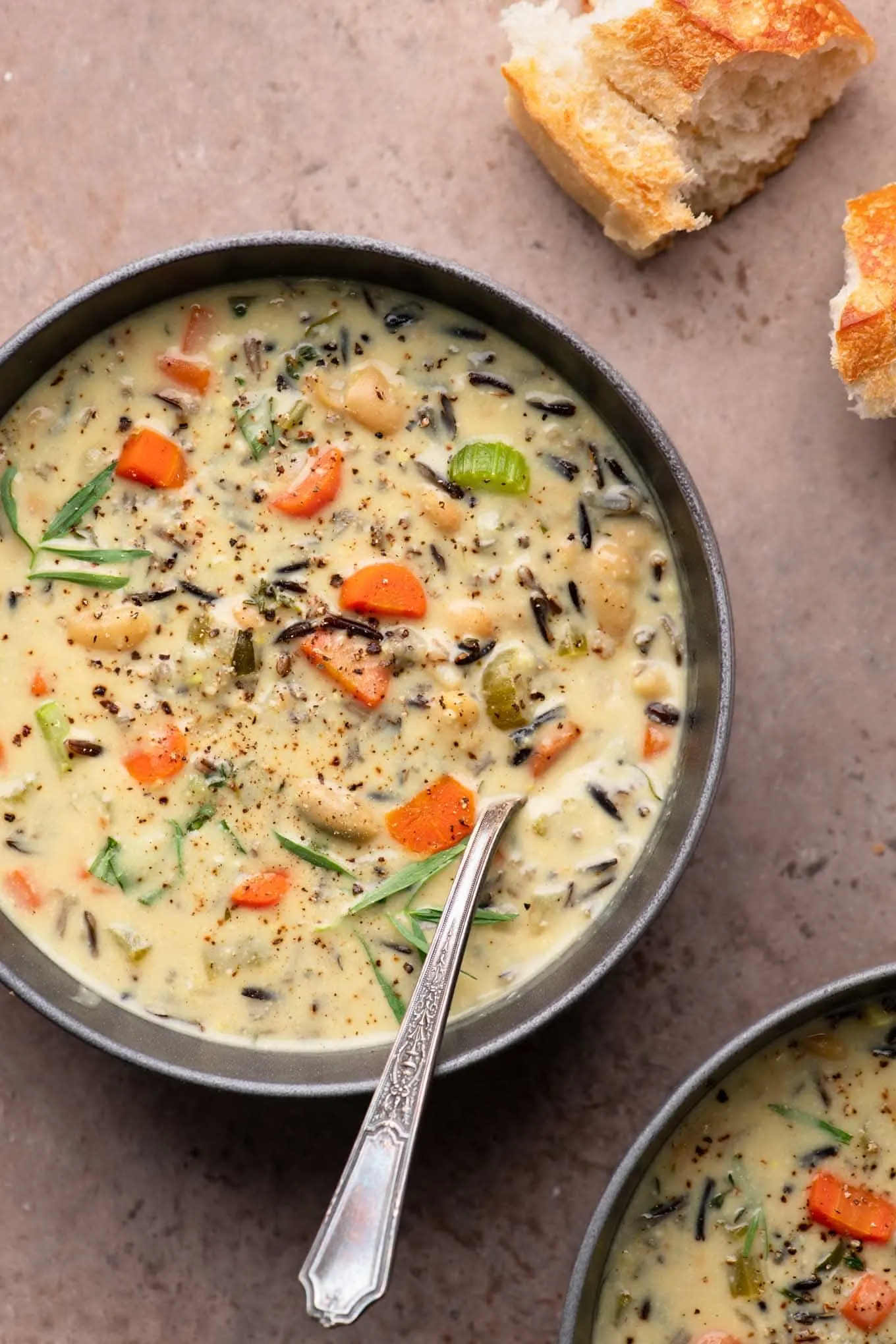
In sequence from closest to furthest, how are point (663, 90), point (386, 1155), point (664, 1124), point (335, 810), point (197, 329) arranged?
1. point (386, 1155)
2. point (664, 1124)
3. point (335, 810)
4. point (197, 329)
5. point (663, 90)

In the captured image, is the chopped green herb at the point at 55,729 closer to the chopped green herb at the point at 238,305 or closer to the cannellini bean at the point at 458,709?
the cannellini bean at the point at 458,709

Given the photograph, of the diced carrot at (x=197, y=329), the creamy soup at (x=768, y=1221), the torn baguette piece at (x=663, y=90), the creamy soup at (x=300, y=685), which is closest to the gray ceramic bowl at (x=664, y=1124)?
the creamy soup at (x=768, y=1221)

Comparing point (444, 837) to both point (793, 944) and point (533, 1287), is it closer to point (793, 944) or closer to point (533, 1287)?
point (793, 944)

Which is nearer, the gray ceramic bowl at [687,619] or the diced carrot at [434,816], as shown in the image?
the gray ceramic bowl at [687,619]

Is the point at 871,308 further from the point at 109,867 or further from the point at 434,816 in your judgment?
the point at 109,867

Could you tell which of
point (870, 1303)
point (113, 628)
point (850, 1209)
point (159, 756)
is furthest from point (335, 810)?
point (870, 1303)
